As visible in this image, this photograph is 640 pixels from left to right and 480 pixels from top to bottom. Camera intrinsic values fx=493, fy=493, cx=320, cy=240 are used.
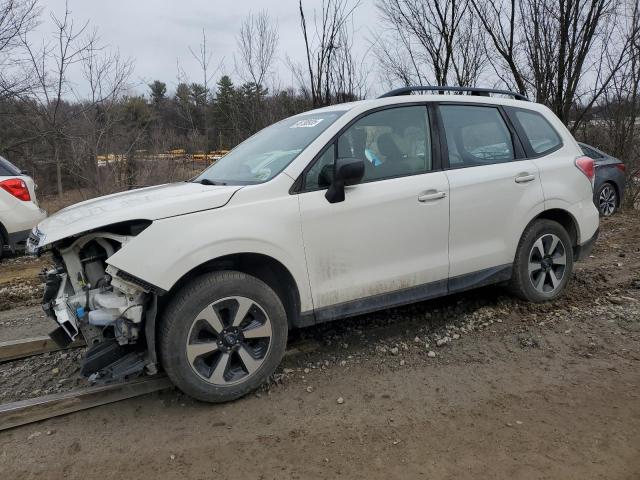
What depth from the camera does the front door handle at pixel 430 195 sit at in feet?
11.9

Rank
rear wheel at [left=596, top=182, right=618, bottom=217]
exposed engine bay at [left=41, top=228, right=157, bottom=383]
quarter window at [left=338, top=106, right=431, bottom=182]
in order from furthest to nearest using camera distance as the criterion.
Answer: rear wheel at [left=596, top=182, right=618, bottom=217] → quarter window at [left=338, top=106, right=431, bottom=182] → exposed engine bay at [left=41, top=228, right=157, bottom=383]

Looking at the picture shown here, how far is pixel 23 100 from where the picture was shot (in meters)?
11.2

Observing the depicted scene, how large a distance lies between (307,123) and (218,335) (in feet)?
5.73

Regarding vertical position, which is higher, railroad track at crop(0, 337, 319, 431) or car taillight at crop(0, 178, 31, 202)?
car taillight at crop(0, 178, 31, 202)

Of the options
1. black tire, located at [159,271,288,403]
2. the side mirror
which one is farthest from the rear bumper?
black tire, located at [159,271,288,403]

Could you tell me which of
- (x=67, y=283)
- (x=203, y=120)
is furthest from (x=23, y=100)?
(x=67, y=283)

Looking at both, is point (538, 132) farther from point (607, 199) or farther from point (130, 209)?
point (607, 199)

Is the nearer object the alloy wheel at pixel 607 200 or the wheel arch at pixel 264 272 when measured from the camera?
the wheel arch at pixel 264 272

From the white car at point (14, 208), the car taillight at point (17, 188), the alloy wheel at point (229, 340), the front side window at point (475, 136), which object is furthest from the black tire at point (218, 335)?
the car taillight at point (17, 188)

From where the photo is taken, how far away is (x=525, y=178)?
163 inches

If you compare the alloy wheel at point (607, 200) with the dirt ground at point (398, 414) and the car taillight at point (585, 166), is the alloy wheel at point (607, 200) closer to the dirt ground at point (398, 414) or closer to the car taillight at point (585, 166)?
the car taillight at point (585, 166)

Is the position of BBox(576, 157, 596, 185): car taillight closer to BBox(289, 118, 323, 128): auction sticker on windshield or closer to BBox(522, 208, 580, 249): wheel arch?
BBox(522, 208, 580, 249): wheel arch

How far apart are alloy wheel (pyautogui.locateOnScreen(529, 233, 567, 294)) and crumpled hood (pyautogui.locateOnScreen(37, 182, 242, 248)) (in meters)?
2.72

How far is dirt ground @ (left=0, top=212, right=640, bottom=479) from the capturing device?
250cm
